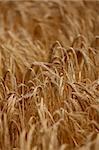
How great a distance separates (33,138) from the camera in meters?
2.40

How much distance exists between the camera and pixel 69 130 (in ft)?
8.04

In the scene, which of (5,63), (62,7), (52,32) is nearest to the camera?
(5,63)

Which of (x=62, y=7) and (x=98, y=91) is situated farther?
(x=62, y=7)

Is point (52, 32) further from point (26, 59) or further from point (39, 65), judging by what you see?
point (39, 65)

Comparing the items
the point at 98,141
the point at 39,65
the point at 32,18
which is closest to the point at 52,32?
the point at 32,18

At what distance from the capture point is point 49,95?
8.93ft

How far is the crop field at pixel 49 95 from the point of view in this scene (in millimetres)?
2395

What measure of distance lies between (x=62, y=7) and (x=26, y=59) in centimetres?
146

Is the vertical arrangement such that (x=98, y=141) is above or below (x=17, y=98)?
below

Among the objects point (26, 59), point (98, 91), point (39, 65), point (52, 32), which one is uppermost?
point (52, 32)

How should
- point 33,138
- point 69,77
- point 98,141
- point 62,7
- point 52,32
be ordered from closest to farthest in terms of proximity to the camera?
point 98,141 < point 33,138 < point 69,77 < point 52,32 < point 62,7

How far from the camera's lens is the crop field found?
94.3 inches

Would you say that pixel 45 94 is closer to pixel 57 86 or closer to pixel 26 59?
pixel 57 86

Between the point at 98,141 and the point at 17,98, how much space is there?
2.02 ft
